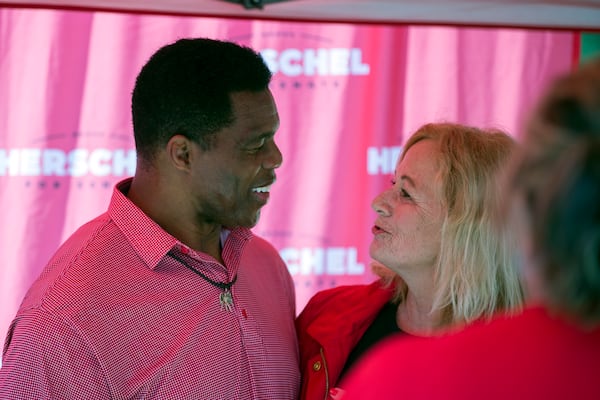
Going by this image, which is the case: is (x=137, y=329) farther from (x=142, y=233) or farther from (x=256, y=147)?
(x=256, y=147)

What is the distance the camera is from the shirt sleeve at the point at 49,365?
1.75m

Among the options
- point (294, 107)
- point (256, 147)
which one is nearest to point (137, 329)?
point (256, 147)

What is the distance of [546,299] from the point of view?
716 mm

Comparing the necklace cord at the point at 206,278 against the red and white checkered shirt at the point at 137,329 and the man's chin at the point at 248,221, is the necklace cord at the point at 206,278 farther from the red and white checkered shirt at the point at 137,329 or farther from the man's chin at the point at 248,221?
the man's chin at the point at 248,221

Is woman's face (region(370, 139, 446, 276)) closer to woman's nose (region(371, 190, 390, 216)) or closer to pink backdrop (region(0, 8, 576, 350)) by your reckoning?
woman's nose (region(371, 190, 390, 216))

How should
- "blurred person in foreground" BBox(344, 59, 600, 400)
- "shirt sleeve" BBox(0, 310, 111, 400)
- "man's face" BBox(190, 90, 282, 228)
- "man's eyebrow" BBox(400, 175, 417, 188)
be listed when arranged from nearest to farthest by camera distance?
"blurred person in foreground" BBox(344, 59, 600, 400) → "shirt sleeve" BBox(0, 310, 111, 400) → "man's face" BBox(190, 90, 282, 228) → "man's eyebrow" BBox(400, 175, 417, 188)

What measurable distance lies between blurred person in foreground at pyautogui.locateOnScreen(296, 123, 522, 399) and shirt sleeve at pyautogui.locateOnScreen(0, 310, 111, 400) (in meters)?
0.60

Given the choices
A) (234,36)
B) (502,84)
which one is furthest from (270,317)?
(502,84)

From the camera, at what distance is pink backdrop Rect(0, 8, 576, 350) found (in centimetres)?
324

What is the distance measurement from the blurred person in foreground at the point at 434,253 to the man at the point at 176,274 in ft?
0.39

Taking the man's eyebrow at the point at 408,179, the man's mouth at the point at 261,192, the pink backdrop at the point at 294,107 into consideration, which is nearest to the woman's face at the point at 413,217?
the man's eyebrow at the point at 408,179

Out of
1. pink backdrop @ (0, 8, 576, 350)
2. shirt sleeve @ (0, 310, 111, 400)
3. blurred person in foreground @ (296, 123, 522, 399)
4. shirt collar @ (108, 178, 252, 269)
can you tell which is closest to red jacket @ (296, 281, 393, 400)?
blurred person in foreground @ (296, 123, 522, 399)

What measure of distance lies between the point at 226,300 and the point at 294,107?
1.43m

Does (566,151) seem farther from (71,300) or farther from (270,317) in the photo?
(270,317)
